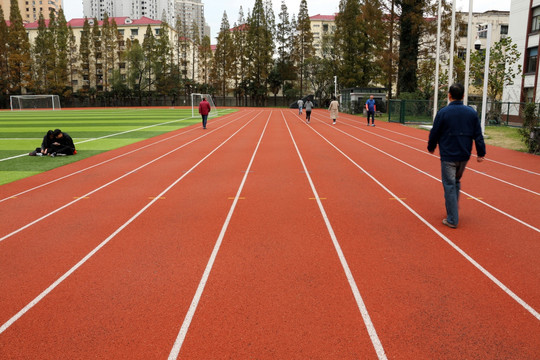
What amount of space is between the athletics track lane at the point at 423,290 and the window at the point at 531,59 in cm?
2890

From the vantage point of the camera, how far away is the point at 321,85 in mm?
68500

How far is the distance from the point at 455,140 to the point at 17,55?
260 ft

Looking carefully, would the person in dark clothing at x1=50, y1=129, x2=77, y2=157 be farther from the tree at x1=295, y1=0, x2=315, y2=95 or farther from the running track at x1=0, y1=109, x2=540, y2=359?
the tree at x1=295, y1=0, x2=315, y2=95

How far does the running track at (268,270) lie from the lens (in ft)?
10.5

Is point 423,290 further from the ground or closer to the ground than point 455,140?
closer to the ground

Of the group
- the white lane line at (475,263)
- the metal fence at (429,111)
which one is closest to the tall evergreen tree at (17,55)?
the metal fence at (429,111)

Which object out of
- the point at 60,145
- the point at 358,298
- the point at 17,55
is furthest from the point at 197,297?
the point at 17,55

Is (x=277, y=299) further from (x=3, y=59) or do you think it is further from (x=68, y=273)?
(x=3, y=59)

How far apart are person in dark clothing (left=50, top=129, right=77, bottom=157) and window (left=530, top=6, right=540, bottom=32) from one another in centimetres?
3097

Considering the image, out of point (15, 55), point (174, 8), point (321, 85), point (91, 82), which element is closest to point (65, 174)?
point (321, 85)

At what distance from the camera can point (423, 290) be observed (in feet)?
13.1

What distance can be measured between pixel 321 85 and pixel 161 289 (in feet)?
220

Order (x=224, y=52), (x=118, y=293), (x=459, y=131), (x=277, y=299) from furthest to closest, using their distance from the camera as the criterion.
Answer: (x=224, y=52) → (x=459, y=131) → (x=118, y=293) → (x=277, y=299)

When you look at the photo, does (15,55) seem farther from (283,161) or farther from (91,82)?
(283,161)
